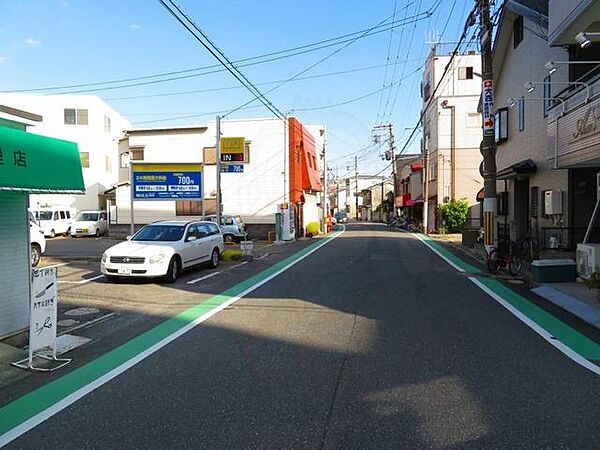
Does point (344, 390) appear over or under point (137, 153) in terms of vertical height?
under

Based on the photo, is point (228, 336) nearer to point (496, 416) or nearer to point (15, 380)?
point (15, 380)

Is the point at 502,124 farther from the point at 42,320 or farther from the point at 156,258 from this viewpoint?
the point at 42,320

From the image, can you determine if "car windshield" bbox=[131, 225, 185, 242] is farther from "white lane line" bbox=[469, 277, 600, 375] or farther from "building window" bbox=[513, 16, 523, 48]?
"building window" bbox=[513, 16, 523, 48]

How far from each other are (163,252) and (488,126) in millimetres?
10238

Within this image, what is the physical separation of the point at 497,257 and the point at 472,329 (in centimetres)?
733

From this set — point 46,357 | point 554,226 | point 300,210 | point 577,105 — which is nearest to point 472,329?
point 46,357

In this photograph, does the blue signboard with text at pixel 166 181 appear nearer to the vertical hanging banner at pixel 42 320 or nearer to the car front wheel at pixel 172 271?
the car front wheel at pixel 172 271

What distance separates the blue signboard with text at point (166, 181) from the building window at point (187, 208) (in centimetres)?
1262

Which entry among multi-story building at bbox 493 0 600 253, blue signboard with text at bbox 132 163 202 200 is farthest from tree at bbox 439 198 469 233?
blue signboard with text at bbox 132 163 202 200

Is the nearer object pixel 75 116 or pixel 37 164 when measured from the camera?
pixel 37 164

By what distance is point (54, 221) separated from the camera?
34.5 meters

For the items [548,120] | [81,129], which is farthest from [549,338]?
[81,129]

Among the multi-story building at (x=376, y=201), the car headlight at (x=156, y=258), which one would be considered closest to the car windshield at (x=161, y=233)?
the car headlight at (x=156, y=258)

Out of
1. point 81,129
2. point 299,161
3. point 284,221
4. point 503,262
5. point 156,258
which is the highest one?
point 81,129
